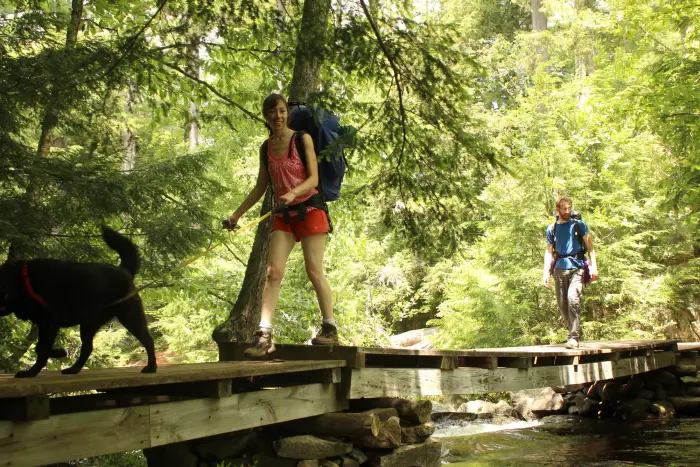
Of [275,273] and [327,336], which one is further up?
[275,273]

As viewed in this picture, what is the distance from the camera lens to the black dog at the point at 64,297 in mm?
3871

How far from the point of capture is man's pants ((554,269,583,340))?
358 inches

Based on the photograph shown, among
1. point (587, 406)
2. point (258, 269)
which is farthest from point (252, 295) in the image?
point (587, 406)

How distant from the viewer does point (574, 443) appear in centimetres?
942

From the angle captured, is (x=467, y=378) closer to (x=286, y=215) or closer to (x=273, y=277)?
(x=273, y=277)

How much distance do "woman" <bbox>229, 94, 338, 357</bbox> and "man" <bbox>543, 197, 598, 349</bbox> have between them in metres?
4.94

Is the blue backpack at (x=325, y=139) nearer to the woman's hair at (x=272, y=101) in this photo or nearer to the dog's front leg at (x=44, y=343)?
the woman's hair at (x=272, y=101)

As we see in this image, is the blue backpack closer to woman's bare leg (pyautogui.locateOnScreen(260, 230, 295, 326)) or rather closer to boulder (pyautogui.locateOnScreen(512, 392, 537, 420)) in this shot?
woman's bare leg (pyautogui.locateOnScreen(260, 230, 295, 326))

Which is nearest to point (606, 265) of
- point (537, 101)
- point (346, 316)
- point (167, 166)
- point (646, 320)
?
point (646, 320)

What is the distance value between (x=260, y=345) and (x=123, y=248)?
52.2 inches

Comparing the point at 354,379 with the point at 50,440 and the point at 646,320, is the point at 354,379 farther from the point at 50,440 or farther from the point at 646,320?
the point at 646,320

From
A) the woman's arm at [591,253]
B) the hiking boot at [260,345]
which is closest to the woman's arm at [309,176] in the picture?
the hiking boot at [260,345]

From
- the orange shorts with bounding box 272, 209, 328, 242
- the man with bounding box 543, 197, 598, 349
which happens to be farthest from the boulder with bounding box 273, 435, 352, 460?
the man with bounding box 543, 197, 598, 349

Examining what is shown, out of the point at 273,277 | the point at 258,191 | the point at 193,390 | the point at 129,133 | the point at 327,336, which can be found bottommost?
the point at 193,390
